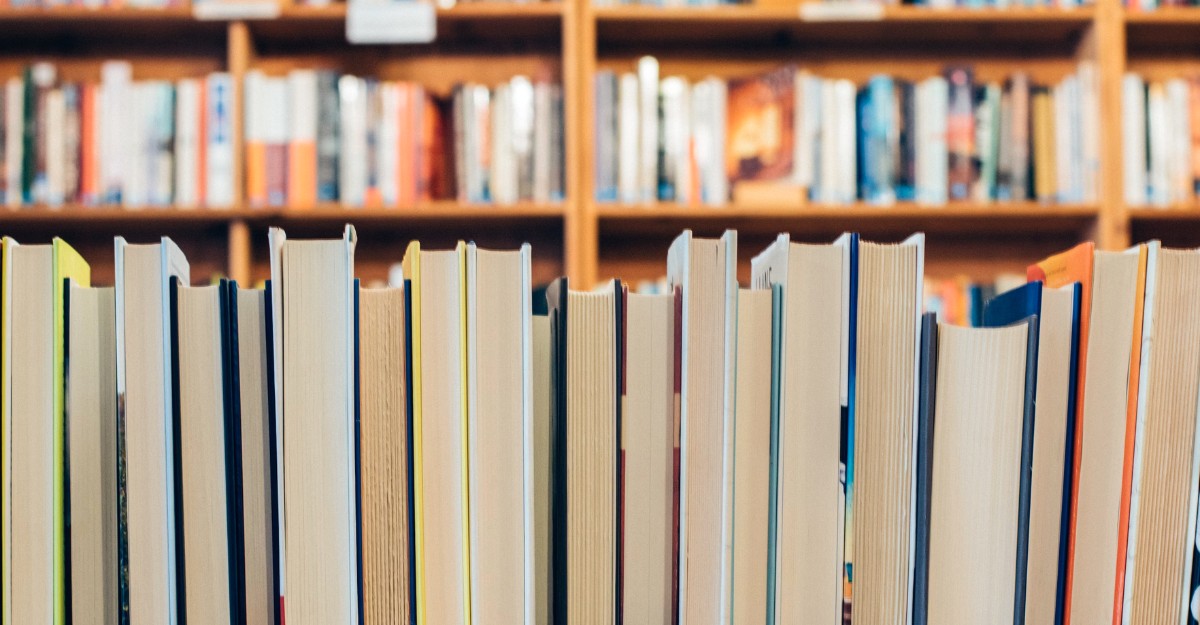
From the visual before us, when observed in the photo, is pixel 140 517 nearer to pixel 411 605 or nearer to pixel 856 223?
pixel 411 605

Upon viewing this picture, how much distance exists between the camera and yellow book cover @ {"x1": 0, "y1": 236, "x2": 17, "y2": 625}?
Result: 18.4 inches

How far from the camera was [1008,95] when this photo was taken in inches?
83.5

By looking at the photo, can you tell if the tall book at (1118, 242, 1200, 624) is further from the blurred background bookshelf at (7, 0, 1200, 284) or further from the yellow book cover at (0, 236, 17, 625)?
the blurred background bookshelf at (7, 0, 1200, 284)

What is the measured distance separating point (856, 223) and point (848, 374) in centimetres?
176

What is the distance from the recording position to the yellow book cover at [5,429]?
467 millimetres

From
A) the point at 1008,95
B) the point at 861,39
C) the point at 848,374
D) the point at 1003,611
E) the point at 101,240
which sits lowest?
the point at 1003,611

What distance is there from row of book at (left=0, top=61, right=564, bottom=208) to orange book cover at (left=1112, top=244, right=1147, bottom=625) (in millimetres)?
1631

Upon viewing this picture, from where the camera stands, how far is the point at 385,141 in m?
2.08

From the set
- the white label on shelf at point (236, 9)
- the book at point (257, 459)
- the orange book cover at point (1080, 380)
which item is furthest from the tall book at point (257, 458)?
the white label on shelf at point (236, 9)

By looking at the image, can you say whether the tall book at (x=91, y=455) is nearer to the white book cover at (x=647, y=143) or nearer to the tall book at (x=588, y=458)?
the tall book at (x=588, y=458)

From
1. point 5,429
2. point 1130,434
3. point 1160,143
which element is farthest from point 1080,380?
point 1160,143

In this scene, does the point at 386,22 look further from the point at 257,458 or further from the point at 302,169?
the point at 257,458

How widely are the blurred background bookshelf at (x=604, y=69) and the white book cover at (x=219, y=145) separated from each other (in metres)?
0.02

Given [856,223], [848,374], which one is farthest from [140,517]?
[856,223]
